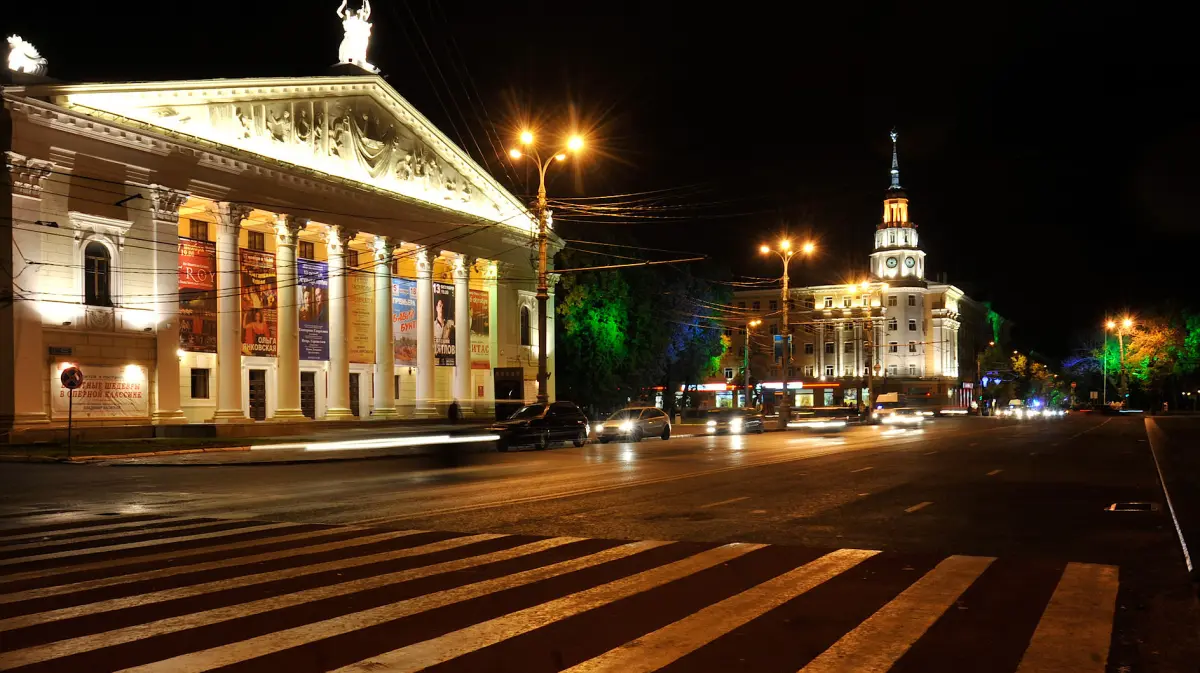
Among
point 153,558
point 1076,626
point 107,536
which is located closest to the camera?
point 1076,626

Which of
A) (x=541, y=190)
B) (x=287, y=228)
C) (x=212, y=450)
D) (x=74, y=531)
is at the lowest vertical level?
(x=212, y=450)

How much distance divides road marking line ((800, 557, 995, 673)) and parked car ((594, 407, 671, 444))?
3200 centimetres

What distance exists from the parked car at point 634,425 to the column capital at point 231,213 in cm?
1860

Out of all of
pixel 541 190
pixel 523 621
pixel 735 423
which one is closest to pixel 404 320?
pixel 735 423

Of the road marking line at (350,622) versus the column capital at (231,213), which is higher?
the column capital at (231,213)

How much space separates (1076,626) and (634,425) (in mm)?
35159

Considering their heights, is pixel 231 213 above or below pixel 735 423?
above

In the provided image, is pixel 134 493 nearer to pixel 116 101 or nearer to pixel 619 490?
pixel 619 490

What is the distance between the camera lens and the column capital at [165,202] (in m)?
39.8

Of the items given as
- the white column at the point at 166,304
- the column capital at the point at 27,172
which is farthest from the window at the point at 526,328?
the column capital at the point at 27,172

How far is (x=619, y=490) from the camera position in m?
17.5

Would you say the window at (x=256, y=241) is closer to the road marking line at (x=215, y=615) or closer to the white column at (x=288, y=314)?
the white column at (x=288, y=314)

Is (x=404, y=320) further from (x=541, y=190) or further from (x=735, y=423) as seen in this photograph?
(x=541, y=190)

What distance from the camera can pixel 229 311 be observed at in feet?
143
